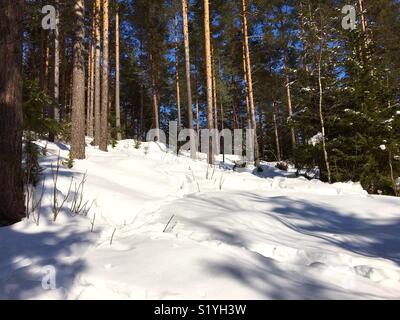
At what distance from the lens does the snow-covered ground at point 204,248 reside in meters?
1.97

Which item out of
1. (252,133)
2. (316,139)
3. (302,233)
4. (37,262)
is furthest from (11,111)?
(252,133)

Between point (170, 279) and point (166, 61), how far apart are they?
66.6 feet

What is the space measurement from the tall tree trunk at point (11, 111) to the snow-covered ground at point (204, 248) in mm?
363

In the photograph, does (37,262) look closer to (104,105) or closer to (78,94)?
(78,94)

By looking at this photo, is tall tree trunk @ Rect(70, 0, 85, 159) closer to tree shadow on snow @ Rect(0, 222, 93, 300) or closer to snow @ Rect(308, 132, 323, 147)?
tree shadow on snow @ Rect(0, 222, 93, 300)

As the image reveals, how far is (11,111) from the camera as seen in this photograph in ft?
11.9

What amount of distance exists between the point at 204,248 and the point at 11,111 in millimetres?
2972

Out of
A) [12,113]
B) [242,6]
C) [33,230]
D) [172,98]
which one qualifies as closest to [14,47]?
[12,113]

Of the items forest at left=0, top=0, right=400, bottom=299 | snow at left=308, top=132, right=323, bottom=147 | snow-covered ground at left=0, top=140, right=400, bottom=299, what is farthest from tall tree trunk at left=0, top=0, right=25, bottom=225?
snow at left=308, top=132, right=323, bottom=147

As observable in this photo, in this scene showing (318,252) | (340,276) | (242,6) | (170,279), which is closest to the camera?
(170,279)

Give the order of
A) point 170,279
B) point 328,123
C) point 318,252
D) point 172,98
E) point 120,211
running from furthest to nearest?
point 172,98 → point 328,123 → point 120,211 → point 318,252 → point 170,279

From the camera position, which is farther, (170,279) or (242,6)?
(242,6)
